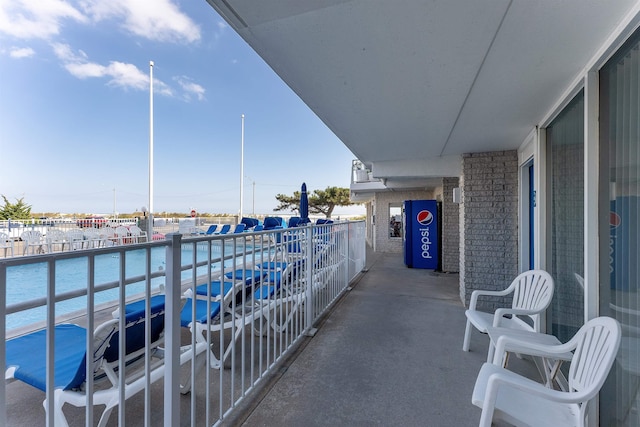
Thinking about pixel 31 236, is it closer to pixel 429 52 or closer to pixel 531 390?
pixel 429 52

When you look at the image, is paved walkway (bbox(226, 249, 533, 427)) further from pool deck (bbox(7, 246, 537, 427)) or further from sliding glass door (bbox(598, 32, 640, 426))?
sliding glass door (bbox(598, 32, 640, 426))

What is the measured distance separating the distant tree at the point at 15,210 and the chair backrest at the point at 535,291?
997 inches

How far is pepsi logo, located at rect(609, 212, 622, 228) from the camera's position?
1620 mm

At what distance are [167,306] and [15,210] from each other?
24.9 metres

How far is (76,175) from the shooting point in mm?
21438

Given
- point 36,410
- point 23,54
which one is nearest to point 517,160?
point 36,410

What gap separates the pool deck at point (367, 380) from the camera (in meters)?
1.89

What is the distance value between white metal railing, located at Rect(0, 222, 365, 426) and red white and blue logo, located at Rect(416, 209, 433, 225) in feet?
13.5

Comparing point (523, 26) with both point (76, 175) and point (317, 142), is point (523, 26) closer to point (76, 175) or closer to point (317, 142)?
point (317, 142)

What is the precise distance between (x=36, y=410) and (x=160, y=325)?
1.18 m

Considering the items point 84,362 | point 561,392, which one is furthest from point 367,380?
point 84,362

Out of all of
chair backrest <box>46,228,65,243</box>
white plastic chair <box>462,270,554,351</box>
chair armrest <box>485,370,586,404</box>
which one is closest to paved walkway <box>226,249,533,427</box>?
white plastic chair <box>462,270,554,351</box>

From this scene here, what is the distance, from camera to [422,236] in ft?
24.0

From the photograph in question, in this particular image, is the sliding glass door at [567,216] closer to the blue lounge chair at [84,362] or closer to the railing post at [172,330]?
the railing post at [172,330]
